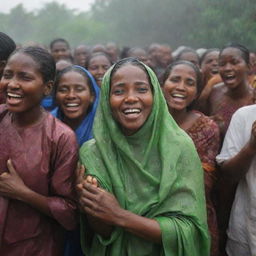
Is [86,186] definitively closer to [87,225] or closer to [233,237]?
[87,225]

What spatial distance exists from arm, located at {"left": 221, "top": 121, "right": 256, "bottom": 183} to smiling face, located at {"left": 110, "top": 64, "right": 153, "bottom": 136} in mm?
606

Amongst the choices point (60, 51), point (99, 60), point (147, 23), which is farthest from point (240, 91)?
point (147, 23)

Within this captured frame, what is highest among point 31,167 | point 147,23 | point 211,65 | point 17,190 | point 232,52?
point 147,23

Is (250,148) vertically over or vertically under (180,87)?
under

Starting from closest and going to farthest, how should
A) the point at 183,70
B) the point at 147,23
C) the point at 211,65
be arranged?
the point at 183,70, the point at 211,65, the point at 147,23

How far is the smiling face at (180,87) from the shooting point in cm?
303

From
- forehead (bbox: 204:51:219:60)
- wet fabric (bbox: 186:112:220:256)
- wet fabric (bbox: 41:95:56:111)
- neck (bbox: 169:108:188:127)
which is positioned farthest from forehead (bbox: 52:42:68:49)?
wet fabric (bbox: 186:112:220:256)

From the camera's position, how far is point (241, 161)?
7.57ft

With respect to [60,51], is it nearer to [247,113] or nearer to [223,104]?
[223,104]

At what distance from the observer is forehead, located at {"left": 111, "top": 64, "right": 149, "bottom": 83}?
6.99 ft

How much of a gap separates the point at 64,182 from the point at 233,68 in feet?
8.24

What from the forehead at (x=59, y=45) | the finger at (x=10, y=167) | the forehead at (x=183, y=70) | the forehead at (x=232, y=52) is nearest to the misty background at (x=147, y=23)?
the forehead at (x=59, y=45)

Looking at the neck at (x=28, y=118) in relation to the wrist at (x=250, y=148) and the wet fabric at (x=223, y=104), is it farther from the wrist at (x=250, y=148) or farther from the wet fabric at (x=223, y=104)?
the wet fabric at (x=223, y=104)

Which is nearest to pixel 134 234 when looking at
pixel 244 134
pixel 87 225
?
pixel 87 225
